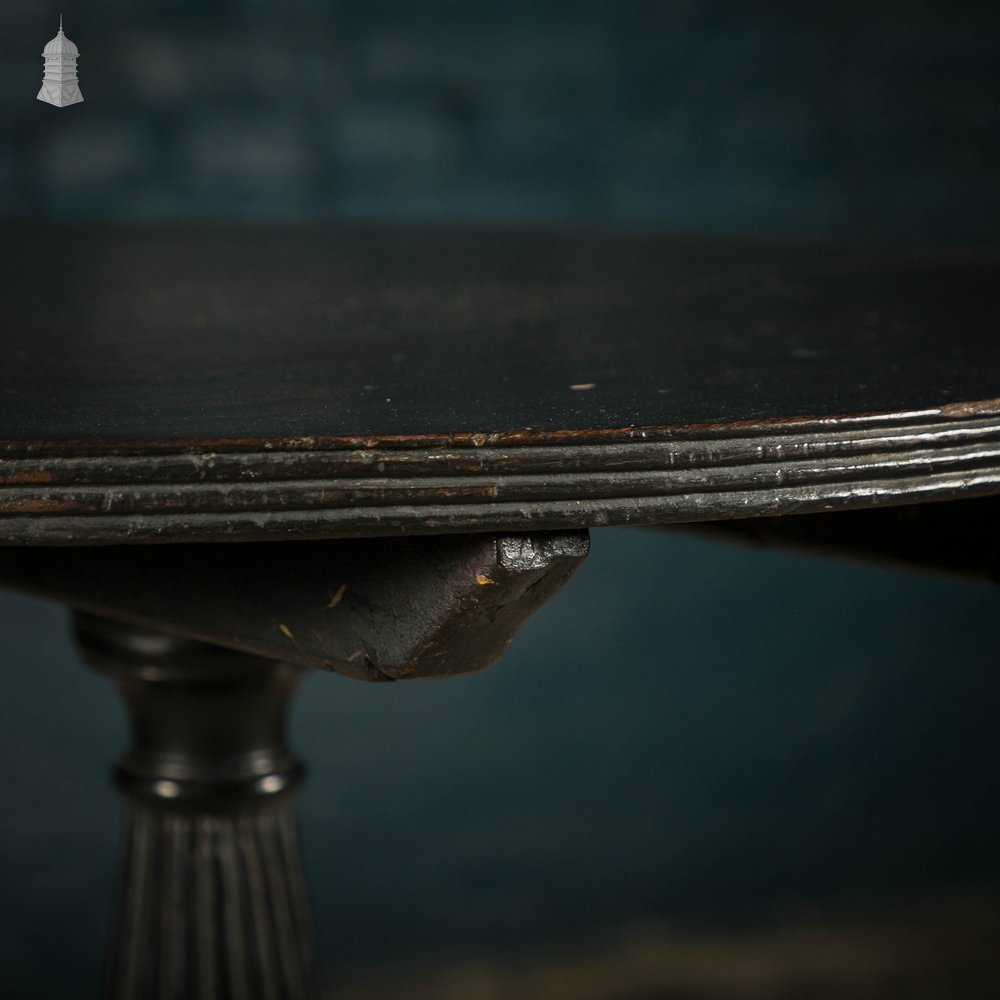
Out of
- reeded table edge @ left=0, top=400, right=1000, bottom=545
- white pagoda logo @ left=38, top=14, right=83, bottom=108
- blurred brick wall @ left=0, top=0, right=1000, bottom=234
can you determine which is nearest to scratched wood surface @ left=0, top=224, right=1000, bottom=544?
reeded table edge @ left=0, top=400, right=1000, bottom=545

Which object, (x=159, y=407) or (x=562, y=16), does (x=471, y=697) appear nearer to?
(x=562, y=16)

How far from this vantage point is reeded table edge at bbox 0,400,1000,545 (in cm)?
58

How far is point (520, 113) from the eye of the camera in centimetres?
245

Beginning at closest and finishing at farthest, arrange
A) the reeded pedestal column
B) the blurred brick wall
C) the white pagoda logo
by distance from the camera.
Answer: the white pagoda logo
the reeded pedestal column
the blurred brick wall

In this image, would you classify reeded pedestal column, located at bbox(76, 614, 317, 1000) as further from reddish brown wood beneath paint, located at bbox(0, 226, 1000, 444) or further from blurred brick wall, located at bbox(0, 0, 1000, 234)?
blurred brick wall, located at bbox(0, 0, 1000, 234)

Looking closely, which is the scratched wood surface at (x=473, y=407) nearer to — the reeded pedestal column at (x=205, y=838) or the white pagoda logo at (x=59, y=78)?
the white pagoda logo at (x=59, y=78)

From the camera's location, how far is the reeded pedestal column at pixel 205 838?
108cm

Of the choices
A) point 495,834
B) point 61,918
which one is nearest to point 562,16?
point 495,834

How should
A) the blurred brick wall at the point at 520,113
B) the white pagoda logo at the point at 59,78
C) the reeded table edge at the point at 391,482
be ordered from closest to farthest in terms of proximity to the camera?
the reeded table edge at the point at 391,482 → the white pagoda logo at the point at 59,78 → the blurred brick wall at the point at 520,113

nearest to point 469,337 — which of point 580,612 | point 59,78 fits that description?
point 59,78

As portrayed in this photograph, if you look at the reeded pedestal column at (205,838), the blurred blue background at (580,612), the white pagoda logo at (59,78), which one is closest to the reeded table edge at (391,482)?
the white pagoda logo at (59,78)

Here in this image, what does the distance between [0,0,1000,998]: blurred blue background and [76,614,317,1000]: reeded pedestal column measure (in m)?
1.20

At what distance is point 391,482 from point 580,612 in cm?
187

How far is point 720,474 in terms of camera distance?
2.02 ft
